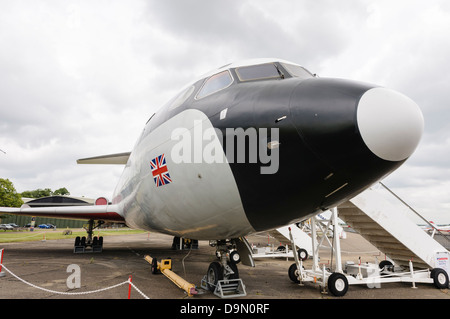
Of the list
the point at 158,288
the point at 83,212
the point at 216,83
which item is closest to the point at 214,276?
the point at 158,288

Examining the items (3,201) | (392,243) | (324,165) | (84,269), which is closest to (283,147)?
(324,165)

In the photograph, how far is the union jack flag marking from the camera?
15.3ft

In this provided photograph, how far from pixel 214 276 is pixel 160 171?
2.59 m

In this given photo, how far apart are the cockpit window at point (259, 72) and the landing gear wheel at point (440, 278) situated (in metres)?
7.89

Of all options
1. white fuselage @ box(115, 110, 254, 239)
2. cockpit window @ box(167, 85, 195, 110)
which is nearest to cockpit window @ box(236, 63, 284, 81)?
white fuselage @ box(115, 110, 254, 239)

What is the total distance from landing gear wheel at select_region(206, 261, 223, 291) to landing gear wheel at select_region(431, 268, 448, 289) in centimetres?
656

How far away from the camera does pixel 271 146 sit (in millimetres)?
3230

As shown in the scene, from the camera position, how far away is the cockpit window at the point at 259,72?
14.1 ft

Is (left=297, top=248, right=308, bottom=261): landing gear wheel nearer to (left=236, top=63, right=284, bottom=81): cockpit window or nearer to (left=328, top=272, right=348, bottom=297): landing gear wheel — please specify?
(left=328, top=272, right=348, bottom=297): landing gear wheel

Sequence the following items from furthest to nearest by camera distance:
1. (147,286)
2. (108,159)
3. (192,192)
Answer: (108,159) < (147,286) < (192,192)

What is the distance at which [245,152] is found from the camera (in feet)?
11.2

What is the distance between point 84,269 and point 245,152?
896 cm

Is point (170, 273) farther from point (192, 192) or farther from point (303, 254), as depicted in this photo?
point (303, 254)
